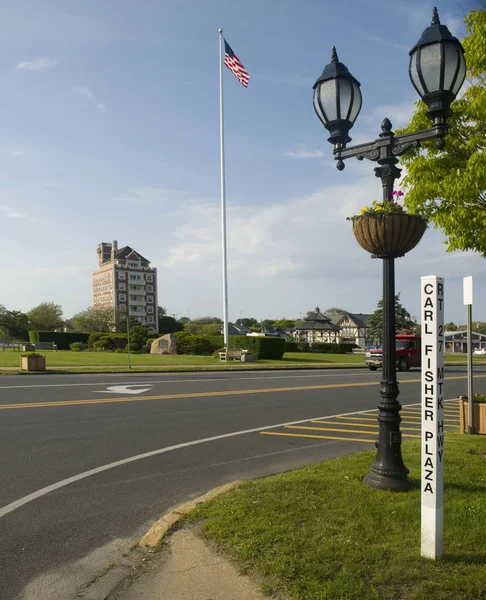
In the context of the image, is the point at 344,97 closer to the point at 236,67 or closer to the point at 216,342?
the point at 236,67

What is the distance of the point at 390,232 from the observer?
5.12 m

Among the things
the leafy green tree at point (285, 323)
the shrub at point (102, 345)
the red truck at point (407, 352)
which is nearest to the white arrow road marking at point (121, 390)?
the red truck at point (407, 352)

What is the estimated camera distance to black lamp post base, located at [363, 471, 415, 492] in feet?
16.9

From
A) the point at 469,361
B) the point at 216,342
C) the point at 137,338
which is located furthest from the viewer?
the point at 137,338

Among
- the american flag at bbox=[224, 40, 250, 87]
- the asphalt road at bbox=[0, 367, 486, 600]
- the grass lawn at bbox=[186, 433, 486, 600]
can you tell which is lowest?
the asphalt road at bbox=[0, 367, 486, 600]

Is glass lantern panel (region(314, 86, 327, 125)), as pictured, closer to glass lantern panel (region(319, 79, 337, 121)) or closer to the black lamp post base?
glass lantern panel (region(319, 79, 337, 121))

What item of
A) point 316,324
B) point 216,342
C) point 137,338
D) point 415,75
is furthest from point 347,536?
point 316,324

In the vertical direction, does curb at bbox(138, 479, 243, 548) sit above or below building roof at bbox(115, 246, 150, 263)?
below

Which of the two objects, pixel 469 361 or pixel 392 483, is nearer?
pixel 392 483

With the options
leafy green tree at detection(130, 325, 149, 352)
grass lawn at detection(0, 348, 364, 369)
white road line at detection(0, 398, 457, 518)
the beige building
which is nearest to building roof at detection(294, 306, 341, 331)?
the beige building

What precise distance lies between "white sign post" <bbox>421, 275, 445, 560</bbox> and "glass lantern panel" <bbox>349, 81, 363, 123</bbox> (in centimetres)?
244

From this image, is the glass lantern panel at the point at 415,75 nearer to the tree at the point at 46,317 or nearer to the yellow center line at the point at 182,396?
the yellow center line at the point at 182,396

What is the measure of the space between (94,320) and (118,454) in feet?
301

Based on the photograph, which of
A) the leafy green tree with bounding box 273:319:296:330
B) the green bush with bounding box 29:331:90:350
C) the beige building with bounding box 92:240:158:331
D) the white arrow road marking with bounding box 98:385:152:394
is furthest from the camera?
the leafy green tree with bounding box 273:319:296:330
